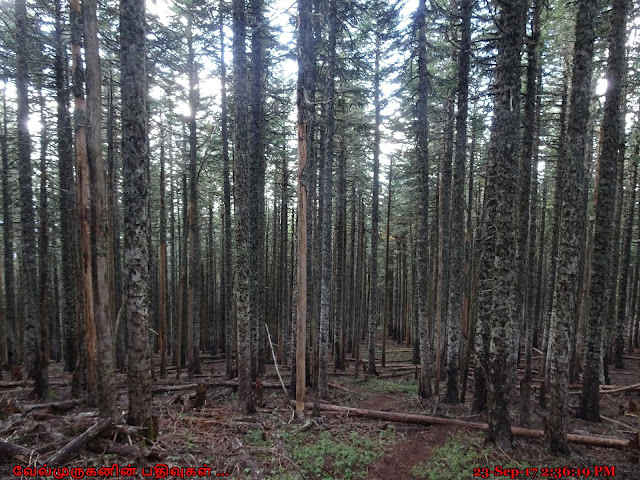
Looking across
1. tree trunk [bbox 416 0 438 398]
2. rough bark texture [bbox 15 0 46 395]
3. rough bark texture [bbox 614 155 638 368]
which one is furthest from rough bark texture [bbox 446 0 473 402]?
rough bark texture [bbox 15 0 46 395]

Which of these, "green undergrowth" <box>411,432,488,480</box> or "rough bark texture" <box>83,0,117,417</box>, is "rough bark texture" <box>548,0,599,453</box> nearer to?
"green undergrowth" <box>411,432,488,480</box>

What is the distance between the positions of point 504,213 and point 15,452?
9320 millimetres

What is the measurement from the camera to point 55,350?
25.7 m

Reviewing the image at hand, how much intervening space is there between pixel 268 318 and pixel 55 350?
49.9 ft

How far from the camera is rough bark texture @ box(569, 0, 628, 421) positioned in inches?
376

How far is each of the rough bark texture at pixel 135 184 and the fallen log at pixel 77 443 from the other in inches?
19.1

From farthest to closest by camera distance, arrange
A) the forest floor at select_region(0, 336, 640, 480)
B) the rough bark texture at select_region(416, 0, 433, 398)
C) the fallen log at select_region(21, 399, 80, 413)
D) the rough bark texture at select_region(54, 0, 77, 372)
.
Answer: the rough bark texture at select_region(416, 0, 433, 398) → the rough bark texture at select_region(54, 0, 77, 372) → the fallen log at select_region(21, 399, 80, 413) → the forest floor at select_region(0, 336, 640, 480)

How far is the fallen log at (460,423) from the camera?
313 inches

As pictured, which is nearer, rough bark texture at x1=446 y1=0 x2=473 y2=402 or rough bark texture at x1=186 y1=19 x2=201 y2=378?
rough bark texture at x1=446 y1=0 x2=473 y2=402

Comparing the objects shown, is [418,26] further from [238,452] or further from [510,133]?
[238,452]

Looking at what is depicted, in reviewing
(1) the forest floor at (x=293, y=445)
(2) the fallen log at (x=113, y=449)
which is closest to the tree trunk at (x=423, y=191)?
(1) the forest floor at (x=293, y=445)

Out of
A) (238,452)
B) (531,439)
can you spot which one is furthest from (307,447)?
(531,439)

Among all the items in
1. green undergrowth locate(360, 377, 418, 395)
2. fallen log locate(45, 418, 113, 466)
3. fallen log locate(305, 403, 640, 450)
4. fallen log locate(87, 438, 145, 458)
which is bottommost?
green undergrowth locate(360, 377, 418, 395)

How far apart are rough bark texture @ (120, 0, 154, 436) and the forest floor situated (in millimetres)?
1207
